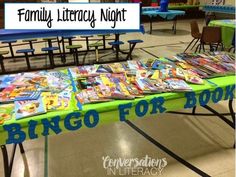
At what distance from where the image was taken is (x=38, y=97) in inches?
59.4

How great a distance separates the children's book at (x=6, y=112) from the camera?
1305mm

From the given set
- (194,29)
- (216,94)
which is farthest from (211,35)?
(216,94)

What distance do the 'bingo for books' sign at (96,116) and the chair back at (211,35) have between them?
3224 mm

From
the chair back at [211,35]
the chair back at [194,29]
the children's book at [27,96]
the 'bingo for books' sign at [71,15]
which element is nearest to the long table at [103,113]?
the children's book at [27,96]

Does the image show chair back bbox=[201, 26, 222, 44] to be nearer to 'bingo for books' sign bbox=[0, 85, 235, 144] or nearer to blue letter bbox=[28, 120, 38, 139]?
'bingo for books' sign bbox=[0, 85, 235, 144]

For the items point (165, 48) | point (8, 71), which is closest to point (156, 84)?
point (8, 71)

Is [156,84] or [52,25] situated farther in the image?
[52,25]

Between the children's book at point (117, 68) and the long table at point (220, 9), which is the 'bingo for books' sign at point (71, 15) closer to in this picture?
the children's book at point (117, 68)

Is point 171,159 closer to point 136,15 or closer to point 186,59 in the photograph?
point 186,59

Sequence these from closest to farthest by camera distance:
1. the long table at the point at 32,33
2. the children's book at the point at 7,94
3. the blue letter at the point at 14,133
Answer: the blue letter at the point at 14,133 → the children's book at the point at 7,94 → the long table at the point at 32,33

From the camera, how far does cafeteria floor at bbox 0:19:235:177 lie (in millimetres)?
1834

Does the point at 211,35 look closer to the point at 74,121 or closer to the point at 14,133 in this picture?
the point at 74,121

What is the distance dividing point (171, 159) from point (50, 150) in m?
1.11

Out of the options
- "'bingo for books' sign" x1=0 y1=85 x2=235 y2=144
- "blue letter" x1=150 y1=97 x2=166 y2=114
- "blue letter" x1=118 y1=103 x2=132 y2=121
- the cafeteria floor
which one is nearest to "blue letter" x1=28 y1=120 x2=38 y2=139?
"'bingo for books' sign" x1=0 y1=85 x2=235 y2=144
